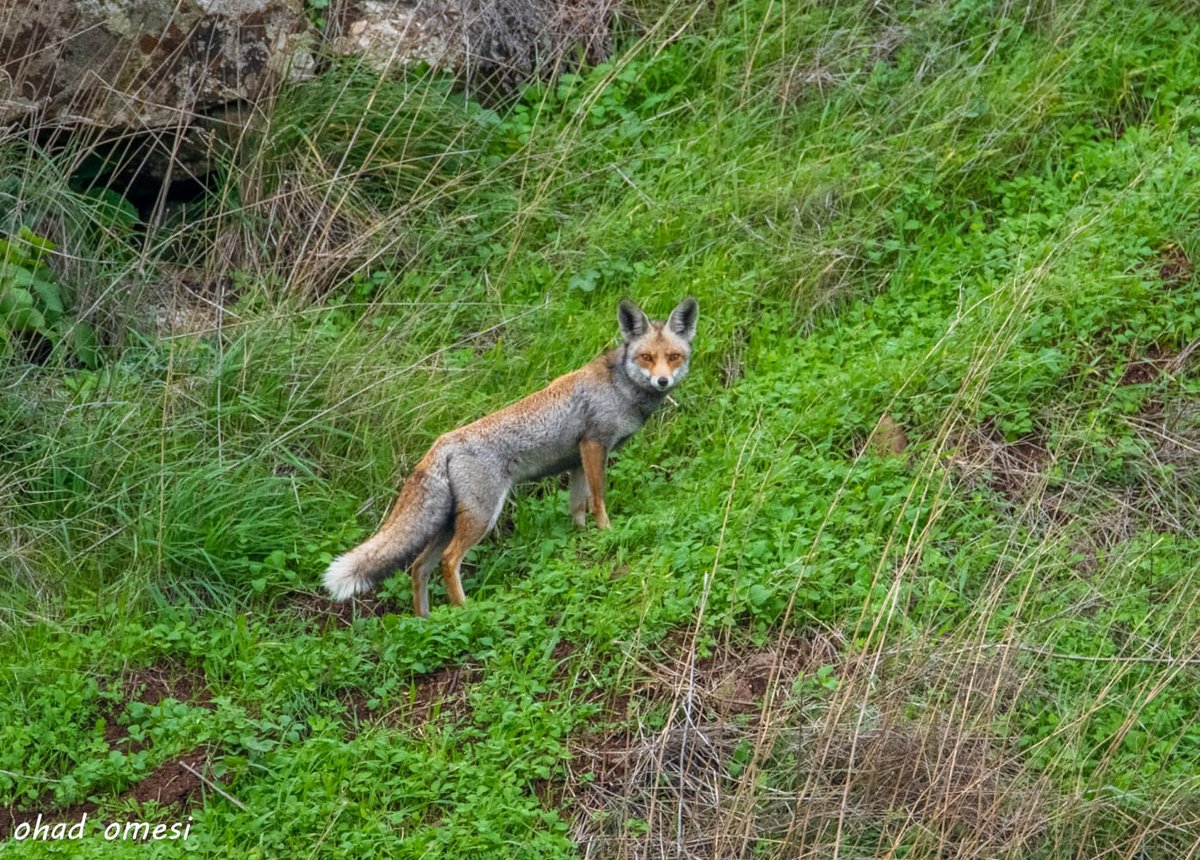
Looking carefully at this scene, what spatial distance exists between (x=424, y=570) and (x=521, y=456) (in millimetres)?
807

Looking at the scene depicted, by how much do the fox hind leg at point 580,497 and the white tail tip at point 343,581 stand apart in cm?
137

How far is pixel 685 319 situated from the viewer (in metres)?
8.22

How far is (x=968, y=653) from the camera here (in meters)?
5.77

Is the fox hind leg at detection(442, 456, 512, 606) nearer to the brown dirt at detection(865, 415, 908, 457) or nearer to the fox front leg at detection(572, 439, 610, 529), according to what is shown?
the fox front leg at detection(572, 439, 610, 529)

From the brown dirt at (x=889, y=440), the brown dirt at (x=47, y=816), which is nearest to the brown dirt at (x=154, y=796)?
the brown dirt at (x=47, y=816)

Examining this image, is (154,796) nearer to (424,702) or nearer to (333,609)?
(424,702)

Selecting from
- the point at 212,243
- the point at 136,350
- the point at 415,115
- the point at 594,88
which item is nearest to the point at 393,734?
the point at 136,350

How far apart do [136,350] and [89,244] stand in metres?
0.89

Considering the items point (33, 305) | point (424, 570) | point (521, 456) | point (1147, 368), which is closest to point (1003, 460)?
point (1147, 368)

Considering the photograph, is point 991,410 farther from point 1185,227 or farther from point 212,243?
point 212,243

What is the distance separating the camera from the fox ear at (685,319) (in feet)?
26.7

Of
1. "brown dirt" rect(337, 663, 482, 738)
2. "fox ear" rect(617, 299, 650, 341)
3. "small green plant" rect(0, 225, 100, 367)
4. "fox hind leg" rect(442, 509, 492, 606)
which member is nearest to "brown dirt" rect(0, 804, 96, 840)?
"brown dirt" rect(337, 663, 482, 738)

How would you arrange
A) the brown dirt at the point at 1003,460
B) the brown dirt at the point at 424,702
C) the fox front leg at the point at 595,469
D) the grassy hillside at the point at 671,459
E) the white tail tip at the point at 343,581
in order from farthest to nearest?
the fox front leg at the point at 595,469, the brown dirt at the point at 1003,460, the white tail tip at the point at 343,581, the brown dirt at the point at 424,702, the grassy hillside at the point at 671,459

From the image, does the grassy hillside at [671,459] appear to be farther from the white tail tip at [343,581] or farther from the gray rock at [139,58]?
the gray rock at [139,58]
